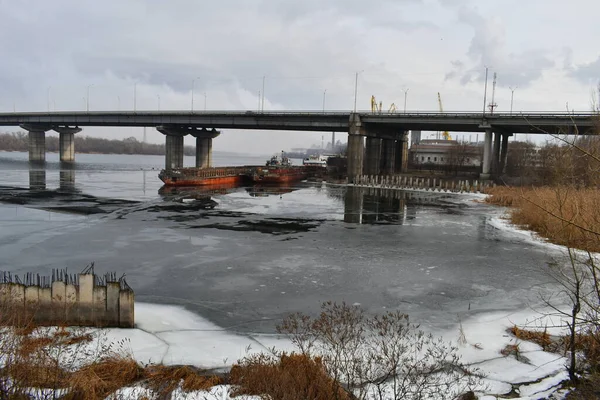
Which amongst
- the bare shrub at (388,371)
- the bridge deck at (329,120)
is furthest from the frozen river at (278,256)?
the bridge deck at (329,120)

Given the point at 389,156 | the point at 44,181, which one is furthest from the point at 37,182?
the point at 389,156

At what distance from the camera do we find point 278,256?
61.5 ft

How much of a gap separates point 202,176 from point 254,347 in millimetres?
51379

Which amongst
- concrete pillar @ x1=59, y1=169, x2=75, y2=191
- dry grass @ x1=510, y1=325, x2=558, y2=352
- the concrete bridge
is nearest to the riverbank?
dry grass @ x1=510, y1=325, x2=558, y2=352

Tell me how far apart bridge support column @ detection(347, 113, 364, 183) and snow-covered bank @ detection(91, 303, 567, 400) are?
57008 millimetres

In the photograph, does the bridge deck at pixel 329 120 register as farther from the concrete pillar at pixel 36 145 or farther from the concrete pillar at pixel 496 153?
the concrete pillar at pixel 36 145

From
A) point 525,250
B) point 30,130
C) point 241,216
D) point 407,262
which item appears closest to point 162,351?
point 407,262

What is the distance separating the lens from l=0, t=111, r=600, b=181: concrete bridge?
2464 inches

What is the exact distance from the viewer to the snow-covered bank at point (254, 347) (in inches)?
340

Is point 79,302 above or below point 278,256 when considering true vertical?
above

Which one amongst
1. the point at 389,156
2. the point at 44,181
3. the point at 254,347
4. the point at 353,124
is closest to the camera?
the point at 254,347

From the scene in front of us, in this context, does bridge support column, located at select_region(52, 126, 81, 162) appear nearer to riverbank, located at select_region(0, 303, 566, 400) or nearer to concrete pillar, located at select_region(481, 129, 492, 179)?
concrete pillar, located at select_region(481, 129, 492, 179)

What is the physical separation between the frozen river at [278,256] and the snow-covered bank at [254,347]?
674 millimetres

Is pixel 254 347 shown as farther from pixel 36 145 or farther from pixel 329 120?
pixel 36 145
